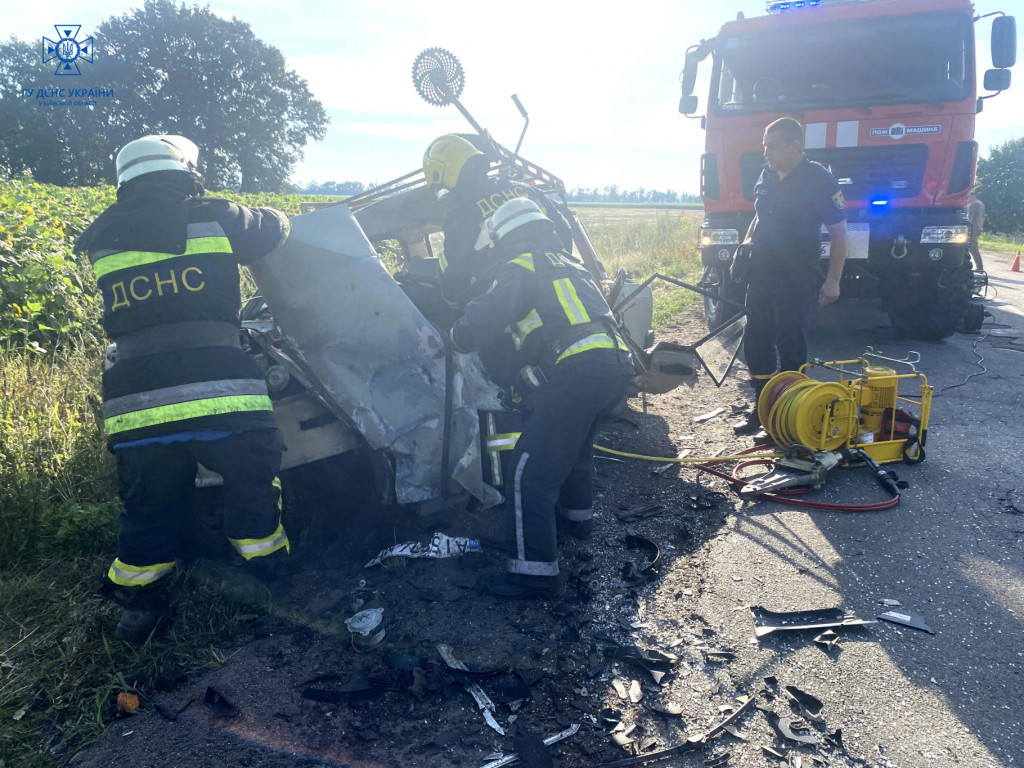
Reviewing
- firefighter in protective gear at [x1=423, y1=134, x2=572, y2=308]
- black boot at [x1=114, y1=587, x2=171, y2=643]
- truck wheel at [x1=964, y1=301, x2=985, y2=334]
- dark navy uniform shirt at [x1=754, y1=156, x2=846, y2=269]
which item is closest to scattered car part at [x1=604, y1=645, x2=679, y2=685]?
black boot at [x1=114, y1=587, x2=171, y2=643]

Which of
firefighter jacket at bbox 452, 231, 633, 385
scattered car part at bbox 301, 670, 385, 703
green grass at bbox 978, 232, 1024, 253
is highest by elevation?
firefighter jacket at bbox 452, 231, 633, 385

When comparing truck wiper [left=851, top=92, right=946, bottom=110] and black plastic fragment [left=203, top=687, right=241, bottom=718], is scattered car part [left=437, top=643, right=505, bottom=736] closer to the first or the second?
black plastic fragment [left=203, top=687, right=241, bottom=718]

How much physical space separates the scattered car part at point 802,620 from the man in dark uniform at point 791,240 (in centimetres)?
227

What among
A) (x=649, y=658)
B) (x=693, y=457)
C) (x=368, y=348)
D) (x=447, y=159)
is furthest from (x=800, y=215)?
(x=649, y=658)

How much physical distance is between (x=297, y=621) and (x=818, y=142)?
20.9ft

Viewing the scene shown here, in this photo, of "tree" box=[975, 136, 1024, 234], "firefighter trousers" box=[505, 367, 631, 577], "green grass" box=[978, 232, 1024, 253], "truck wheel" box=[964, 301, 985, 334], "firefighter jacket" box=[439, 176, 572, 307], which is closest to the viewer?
"firefighter trousers" box=[505, 367, 631, 577]

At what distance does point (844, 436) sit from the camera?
12.8 ft

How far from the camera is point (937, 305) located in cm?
688

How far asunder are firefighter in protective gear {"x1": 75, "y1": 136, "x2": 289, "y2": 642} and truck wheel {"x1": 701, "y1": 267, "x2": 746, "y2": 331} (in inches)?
202

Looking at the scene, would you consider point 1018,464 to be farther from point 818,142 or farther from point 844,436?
point 818,142

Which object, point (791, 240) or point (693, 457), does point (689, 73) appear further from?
point (693, 457)

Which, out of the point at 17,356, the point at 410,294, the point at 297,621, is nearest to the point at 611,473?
the point at 410,294

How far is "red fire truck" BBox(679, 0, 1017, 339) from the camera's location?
20.5 ft

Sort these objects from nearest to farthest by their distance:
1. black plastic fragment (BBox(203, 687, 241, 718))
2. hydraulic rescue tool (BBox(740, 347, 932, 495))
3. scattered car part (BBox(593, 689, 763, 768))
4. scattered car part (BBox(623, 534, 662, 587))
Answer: scattered car part (BBox(593, 689, 763, 768)), black plastic fragment (BBox(203, 687, 241, 718)), scattered car part (BBox(623, 534, 662, 587)), hydraulic rescue tool (BBox(740, 347, 932, 495))
